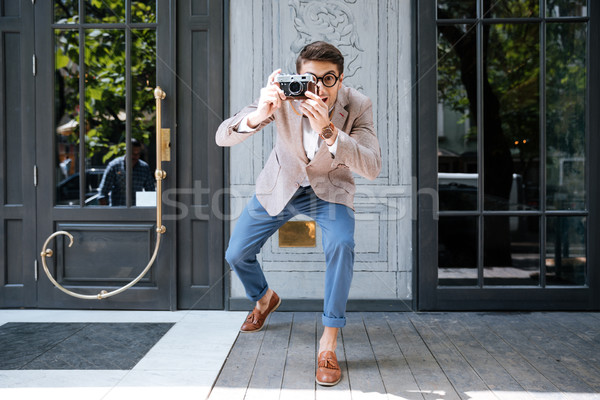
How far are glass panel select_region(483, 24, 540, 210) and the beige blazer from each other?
147 cm

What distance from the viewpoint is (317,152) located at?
2400 millimetres

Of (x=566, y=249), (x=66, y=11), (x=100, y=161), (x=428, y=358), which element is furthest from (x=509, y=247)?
(x=66, y=11)

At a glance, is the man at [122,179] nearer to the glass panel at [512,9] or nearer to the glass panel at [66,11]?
the glass panel at [66,11]

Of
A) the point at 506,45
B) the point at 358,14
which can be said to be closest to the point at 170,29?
the point at 358,14

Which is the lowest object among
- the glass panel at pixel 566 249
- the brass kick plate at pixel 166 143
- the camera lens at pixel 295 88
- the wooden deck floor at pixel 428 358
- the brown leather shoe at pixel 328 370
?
the wooden deck floor at pixel 428 358

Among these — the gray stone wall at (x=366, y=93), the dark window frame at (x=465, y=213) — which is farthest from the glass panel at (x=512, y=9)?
the gray stone wall at (x=366, y=93)

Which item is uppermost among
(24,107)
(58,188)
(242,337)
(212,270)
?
(24,107)

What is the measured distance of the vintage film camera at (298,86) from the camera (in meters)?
2.15

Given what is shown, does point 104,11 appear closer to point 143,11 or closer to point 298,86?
point 143,11

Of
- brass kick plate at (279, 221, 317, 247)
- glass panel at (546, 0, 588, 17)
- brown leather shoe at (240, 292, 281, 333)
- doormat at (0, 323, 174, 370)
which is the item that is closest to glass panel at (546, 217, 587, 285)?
glass panel at (546, 0, 588, 17)

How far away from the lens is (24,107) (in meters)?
3.53

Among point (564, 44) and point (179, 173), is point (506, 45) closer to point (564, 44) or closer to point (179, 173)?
point (564, 44)

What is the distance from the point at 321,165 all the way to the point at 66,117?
2252mm

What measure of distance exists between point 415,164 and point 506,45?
1.10 m
